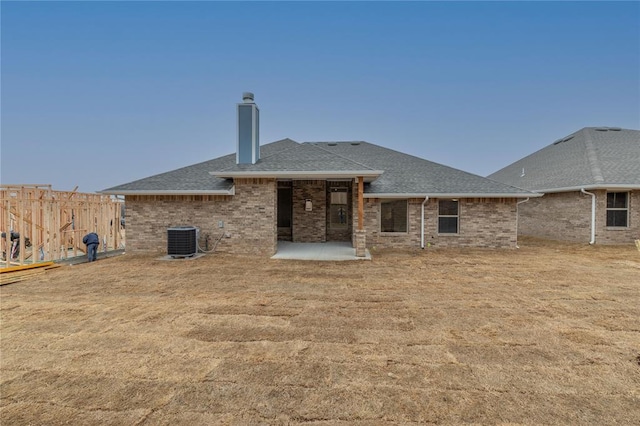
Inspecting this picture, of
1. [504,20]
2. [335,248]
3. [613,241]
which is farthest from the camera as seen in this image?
[504,20]

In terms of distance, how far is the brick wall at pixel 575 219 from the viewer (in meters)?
12.9

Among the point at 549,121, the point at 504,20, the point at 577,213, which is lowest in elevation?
the point at 577,213

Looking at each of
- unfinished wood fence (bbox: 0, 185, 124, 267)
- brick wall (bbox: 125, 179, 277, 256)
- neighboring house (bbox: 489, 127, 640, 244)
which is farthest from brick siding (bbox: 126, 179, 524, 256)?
neighboring house (bbox: 489, 127, 640, 244)

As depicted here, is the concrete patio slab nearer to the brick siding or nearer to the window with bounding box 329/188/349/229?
the brick siding

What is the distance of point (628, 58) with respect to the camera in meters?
18.7

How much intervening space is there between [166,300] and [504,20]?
2279 cm

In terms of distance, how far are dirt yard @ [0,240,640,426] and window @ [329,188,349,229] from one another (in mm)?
6649

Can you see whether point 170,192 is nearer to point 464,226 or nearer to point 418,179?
point 418,179

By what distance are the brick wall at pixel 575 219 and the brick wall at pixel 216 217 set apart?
14.1 meters

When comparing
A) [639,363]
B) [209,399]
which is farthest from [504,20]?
[209,399]

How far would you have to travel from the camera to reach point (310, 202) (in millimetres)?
13586

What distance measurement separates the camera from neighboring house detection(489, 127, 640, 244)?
42.3 ft

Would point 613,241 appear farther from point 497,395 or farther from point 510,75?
point 497,395

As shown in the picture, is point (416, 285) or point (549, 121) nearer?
point (416, 285)
